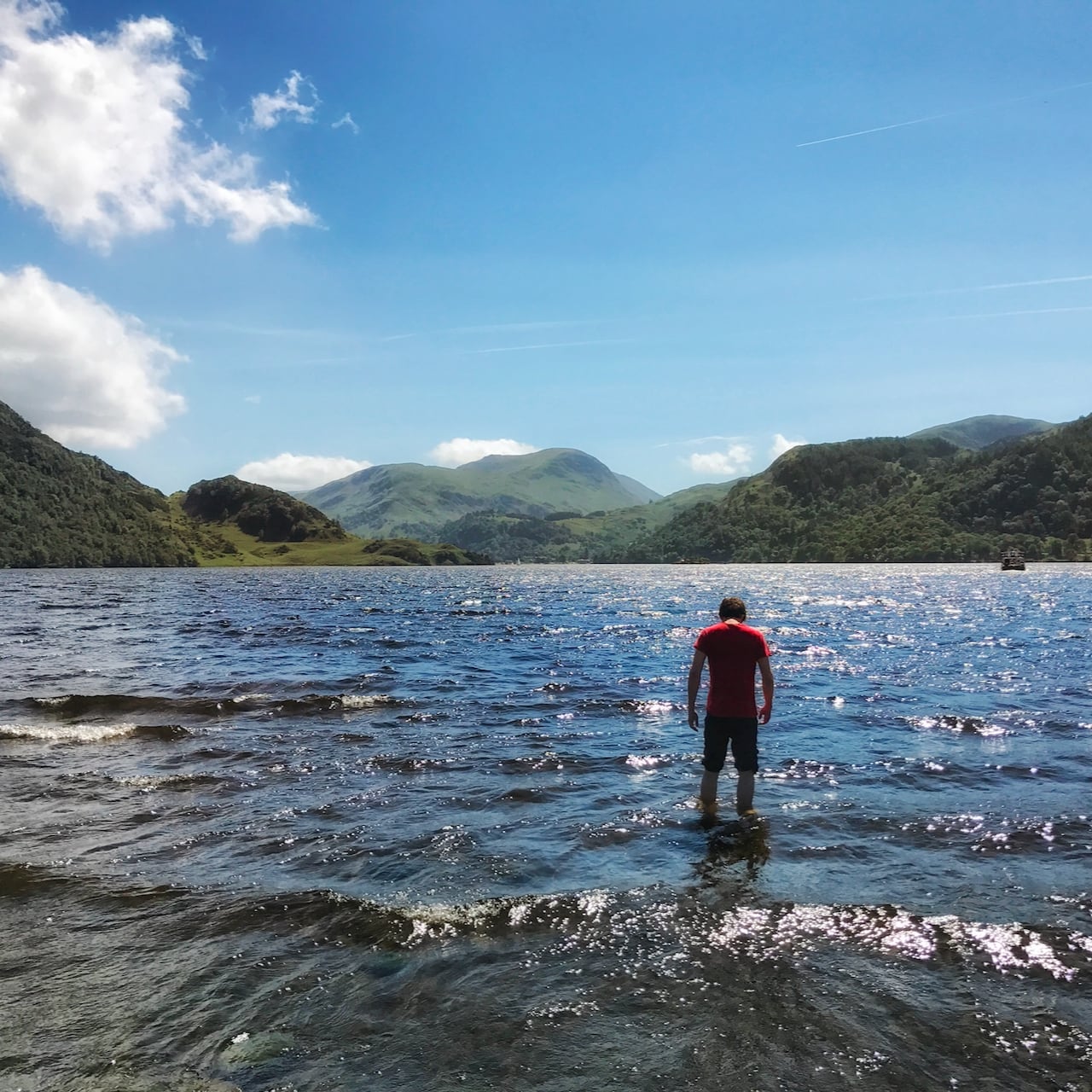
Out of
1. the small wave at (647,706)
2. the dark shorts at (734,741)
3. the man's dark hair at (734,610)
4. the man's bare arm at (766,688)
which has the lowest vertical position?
the small wave at (647,706)

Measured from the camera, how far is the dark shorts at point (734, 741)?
1398 centimetres

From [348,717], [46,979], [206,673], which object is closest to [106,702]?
[206,673]

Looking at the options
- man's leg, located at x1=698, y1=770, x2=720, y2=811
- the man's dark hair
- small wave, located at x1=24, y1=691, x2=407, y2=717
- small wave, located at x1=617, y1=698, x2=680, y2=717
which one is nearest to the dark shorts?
man's leg, located at x1=698, y1=770, x2=720, y2=811

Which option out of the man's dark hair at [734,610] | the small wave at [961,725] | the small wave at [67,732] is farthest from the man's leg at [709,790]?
the small wave at [67,732]

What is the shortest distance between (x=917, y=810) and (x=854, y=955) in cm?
642

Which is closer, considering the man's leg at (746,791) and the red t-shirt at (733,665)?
the red t-shirt at (733,665)

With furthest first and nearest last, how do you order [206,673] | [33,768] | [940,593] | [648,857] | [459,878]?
[940,593]
[206,673]
[33,768]
[648,857]
[459,878]

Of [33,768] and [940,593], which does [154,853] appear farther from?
[940,593]

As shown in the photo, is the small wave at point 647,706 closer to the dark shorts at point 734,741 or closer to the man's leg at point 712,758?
the man's leg at point 712,758

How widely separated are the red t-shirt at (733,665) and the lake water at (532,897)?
2.02 metres

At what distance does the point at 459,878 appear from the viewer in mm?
10797

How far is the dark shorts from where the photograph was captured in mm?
13984

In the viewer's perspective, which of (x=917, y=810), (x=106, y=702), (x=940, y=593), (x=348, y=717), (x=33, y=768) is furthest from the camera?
(x=940, y=593)

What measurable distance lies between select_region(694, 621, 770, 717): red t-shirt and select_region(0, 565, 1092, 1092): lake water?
2022 millimetres
